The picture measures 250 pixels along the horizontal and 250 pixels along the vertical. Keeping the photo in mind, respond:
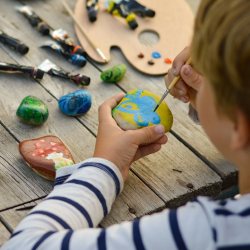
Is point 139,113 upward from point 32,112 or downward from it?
upward

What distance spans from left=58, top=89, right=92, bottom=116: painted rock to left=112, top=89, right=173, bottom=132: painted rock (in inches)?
6.4

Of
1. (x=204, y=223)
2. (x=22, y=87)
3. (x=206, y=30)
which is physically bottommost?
(x=22, y=87)

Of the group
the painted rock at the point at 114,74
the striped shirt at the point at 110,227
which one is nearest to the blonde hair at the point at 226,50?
the striped shirt at the point at 110,227

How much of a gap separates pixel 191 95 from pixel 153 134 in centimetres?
30

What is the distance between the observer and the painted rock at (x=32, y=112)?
47.6 inches

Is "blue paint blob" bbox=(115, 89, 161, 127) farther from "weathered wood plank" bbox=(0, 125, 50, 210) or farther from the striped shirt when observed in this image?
"weathered wood plank" bbox=(0, 125, 50, 210)

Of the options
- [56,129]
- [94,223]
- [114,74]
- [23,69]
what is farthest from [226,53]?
[23,69]

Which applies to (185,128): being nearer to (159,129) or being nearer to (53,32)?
(159,129)

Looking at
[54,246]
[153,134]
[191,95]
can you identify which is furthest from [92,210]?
[191,95]

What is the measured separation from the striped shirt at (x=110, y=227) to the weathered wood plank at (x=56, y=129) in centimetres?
13

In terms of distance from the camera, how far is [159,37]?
176 cm

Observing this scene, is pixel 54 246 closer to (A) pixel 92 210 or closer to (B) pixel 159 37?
(A) pixel 92 210

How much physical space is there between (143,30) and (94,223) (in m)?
1.14

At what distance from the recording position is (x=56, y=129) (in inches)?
49.8
